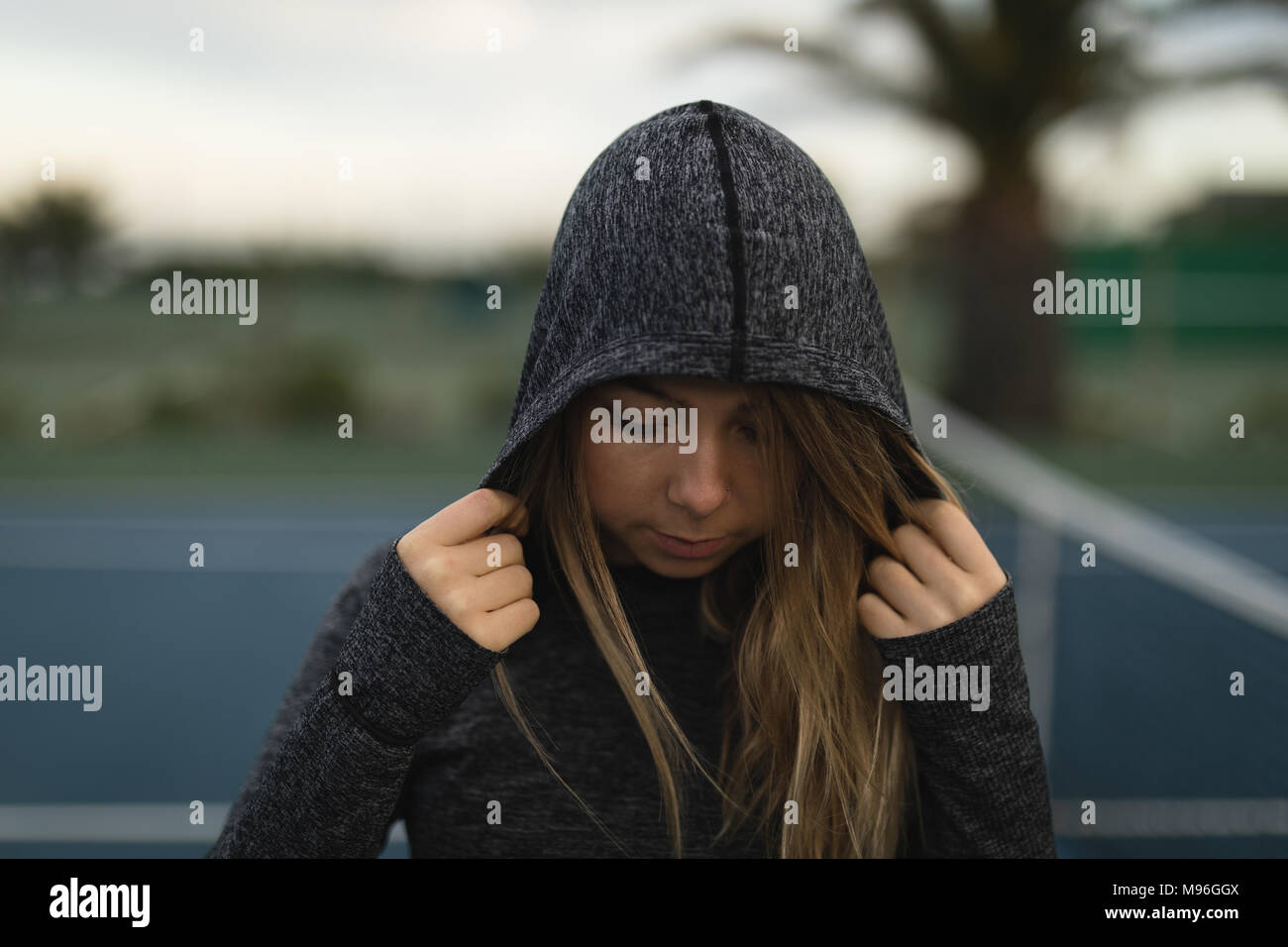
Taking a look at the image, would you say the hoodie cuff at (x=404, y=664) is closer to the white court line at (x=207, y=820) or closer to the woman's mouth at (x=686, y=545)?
the woman's mouth at (x=686, y=545)

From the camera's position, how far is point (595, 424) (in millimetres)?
1581

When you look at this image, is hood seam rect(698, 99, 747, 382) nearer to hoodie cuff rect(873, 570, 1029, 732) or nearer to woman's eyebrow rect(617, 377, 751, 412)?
woman's eyebrow rect(617, 377, 751, 412)

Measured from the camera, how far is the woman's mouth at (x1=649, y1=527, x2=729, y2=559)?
5.07ft

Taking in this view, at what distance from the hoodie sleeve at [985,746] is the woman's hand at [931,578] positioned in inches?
0.8

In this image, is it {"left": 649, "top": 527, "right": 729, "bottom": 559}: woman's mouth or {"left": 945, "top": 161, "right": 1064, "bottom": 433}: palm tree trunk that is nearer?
{"left": 649, "top": 527, "right": 729, "bottom": 559}: woman's mouth

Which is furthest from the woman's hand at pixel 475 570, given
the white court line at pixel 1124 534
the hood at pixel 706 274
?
the white court line at pixel 1124 534

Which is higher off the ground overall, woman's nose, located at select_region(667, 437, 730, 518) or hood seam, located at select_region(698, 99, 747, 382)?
hood seam, located at select_region(698, 99, 747, 382)

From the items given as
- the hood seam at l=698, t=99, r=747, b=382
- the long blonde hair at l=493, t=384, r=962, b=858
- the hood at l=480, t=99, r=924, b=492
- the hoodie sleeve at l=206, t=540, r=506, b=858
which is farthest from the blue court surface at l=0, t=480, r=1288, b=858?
the hoodie sleeve at l=206, t=540, r=506, b=858

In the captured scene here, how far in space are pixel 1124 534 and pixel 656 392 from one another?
3.02 m

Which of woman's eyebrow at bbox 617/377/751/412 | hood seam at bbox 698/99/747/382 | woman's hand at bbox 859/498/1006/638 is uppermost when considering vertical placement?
hood seam at bbox 698/99/747/382

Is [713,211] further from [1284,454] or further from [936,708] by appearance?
[1284,454]

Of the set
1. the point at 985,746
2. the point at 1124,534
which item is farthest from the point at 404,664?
the point at 1124,534

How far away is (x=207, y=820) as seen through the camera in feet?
14.5
